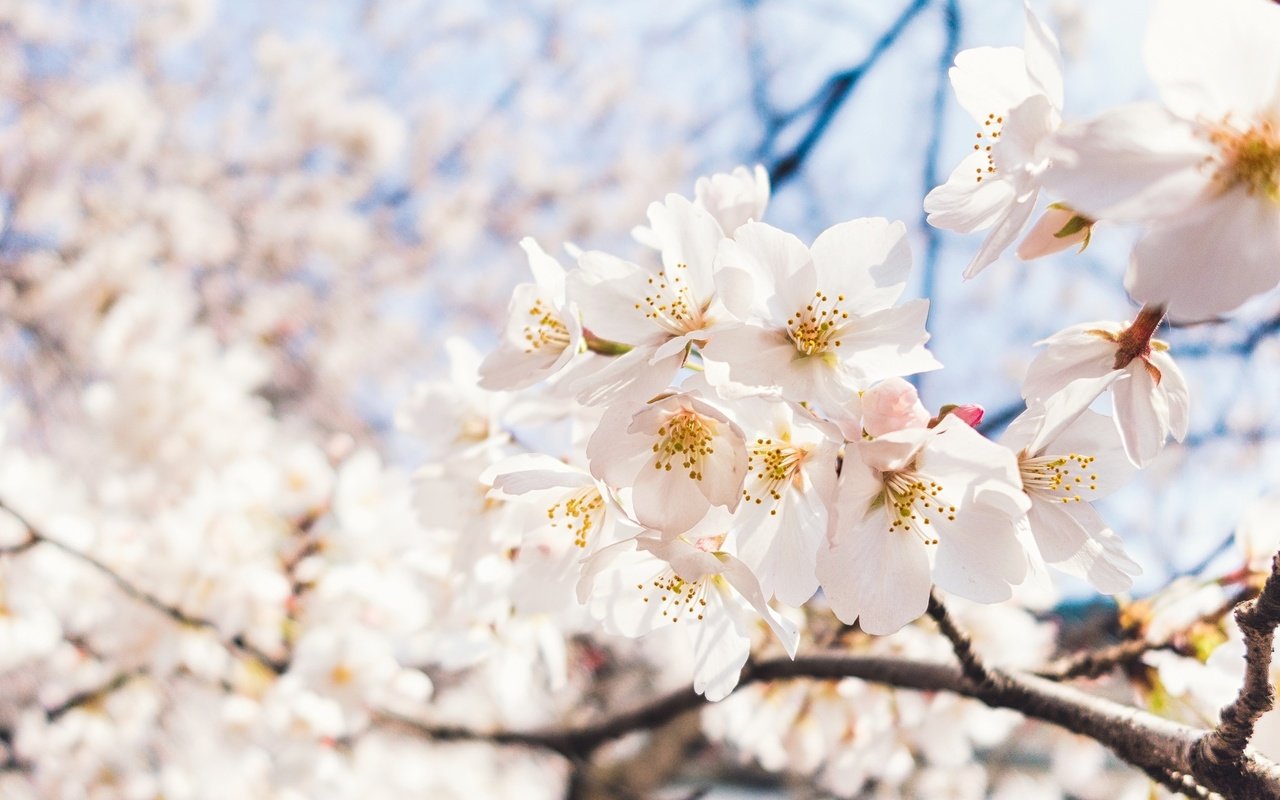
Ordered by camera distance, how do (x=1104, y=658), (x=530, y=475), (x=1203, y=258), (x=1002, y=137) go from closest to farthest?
(x=1203, y=258) → (x=1002, y=137) → (x=530, y=475) → (x=1104, y=658)

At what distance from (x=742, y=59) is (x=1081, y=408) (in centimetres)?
428

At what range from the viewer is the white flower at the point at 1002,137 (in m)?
0.56

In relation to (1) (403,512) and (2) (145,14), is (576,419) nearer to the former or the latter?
(1) (403,512)

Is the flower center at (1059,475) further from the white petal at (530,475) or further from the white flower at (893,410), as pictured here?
the white petal at (530,475)

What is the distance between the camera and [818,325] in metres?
0.69

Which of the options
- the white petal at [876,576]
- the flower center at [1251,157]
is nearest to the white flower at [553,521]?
the white petal at [876,576]

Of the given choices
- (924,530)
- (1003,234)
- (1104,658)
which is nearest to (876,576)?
(924,530)

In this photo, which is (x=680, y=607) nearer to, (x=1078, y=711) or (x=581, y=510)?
(x=581, y=510)

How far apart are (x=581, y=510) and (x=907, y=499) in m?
0.38

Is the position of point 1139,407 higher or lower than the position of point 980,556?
higher

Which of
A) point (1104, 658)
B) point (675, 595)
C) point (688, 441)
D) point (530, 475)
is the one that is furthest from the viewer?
point (1104, 658)

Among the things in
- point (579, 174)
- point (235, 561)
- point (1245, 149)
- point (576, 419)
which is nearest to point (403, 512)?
point (235, 561)

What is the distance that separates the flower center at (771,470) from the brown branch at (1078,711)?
1.47 feet

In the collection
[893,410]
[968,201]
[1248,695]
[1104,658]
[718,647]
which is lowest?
[1104,658]
